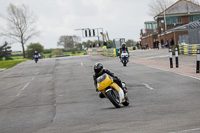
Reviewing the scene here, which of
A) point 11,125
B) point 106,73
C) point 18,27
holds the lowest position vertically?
point 11,125

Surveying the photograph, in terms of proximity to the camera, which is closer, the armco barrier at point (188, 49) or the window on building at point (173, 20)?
the armco barrier at point (188, 49)

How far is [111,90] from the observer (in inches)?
372

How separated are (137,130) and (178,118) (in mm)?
1166

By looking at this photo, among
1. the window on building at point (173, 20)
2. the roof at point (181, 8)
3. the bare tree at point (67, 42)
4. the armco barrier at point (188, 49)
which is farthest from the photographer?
the bare tree at point (67, 42)

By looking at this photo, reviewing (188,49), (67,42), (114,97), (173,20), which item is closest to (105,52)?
(188,49)

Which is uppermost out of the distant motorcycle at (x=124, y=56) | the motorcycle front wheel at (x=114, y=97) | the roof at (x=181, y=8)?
the roof at (x=181, y=8)

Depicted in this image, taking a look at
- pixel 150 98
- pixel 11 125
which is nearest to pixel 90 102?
pixel 150 98

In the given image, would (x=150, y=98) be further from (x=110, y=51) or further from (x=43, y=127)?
(x=110, y=51)

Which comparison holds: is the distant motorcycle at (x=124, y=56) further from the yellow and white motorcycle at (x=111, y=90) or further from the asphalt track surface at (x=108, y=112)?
the yellow and white motorcycle at (x=111, y=90)

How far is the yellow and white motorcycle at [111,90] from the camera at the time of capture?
31.0 ft

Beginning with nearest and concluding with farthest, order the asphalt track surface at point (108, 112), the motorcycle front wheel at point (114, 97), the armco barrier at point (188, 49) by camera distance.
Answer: the asphalt track surface at point (108, 112), the motorcycle front wheel at point (114, 97), the armco barrier at point (188, 49)

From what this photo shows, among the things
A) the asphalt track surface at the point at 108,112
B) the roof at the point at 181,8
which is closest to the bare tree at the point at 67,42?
the roof at the point at 181,8

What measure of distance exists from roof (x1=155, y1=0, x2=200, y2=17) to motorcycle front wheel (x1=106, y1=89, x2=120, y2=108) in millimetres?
69545

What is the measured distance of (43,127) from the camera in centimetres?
791
